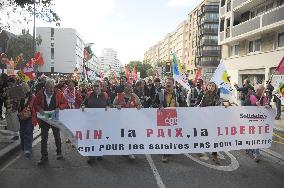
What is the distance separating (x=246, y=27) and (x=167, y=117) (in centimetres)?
2535

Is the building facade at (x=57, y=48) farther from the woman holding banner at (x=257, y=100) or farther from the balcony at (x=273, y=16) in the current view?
the woman holding banner at (x=257, y=100)

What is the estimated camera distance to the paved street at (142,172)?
6.55m

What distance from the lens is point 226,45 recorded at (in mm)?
37531

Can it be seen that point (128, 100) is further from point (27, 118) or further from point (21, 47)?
point (21, 47)

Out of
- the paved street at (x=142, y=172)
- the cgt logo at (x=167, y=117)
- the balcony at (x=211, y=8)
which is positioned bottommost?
the paved street at (x=142, y=172)

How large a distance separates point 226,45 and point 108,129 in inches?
1250

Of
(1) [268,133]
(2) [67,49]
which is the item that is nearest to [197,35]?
(2) [67,49]

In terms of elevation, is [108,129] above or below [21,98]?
below

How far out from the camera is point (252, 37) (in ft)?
102

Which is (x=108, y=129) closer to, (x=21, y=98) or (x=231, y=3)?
(x=21, y=98)

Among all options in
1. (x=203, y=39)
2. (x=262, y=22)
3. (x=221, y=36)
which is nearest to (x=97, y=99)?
(x=262, y=22)

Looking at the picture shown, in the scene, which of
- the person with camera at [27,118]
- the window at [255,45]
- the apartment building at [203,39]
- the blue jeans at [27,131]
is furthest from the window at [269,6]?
the apartment building at [203,39]

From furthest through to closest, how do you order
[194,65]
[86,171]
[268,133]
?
[194,65] < [268,133] < [86,171]

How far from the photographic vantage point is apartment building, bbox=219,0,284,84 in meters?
26.8
